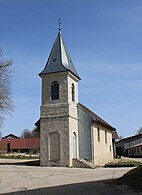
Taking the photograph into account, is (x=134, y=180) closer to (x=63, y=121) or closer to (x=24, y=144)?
(x=63, y=121)

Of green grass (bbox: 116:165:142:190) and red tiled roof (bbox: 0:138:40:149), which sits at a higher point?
red tiled roof (bbox: 0:138:40:149)

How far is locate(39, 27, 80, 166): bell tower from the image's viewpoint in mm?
28344

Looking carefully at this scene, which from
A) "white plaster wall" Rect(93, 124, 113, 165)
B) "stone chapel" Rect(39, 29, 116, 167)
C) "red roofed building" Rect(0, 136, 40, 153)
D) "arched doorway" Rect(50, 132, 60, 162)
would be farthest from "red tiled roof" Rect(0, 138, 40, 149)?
"arched doorway" Rect(50, 132, 60, 162)

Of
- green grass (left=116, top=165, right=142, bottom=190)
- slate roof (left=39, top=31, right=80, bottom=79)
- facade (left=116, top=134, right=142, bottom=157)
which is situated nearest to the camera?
green grass (left=116, top=165, right=142, bottom=190)

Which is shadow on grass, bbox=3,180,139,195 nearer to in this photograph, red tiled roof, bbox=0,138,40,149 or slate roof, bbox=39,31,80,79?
slate roof, bbox=39,31,80,79

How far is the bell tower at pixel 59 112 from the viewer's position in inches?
1116

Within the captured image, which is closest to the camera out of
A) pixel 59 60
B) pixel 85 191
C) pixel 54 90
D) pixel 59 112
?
pixel 85 191

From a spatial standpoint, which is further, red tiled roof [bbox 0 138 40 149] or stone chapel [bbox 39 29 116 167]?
red tiled roof [bbox 0 138 40 149]

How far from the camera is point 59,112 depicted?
29.2 meters

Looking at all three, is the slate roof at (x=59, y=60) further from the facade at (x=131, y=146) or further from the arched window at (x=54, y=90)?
the facade at (x=131, y=146)

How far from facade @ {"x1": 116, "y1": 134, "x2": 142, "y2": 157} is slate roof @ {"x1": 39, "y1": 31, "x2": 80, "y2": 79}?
132 ft

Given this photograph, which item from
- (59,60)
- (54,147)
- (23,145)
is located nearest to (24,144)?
(23,145)

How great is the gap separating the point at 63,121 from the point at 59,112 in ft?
3.61

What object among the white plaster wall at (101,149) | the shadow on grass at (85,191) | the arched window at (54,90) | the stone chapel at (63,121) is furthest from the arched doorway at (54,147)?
the shadow on grass at (85,191)
